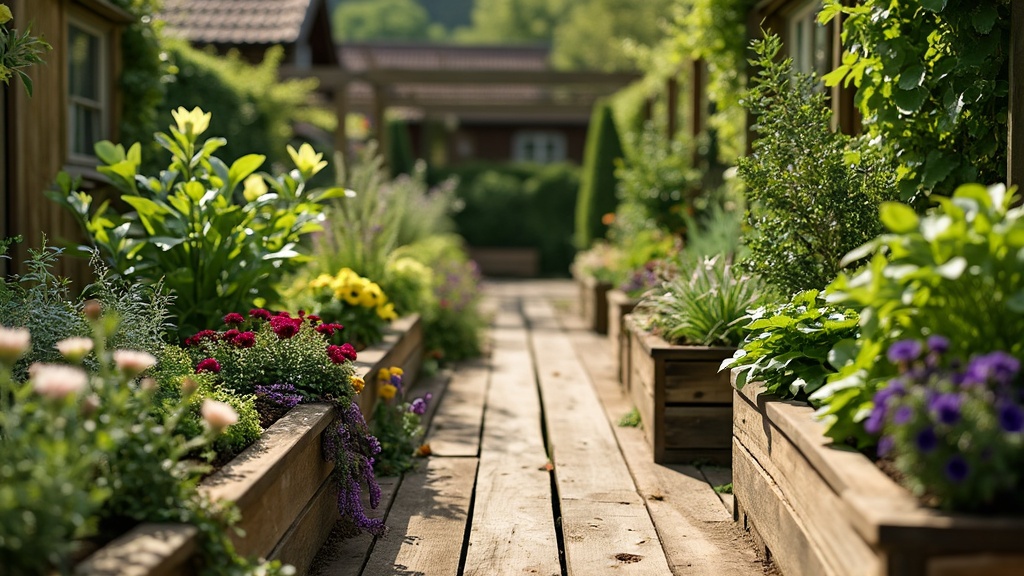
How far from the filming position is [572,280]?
15.6 metres

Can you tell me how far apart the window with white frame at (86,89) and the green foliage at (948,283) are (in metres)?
4.09

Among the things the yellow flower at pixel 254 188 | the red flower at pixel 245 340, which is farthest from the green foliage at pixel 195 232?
the red flower at pixel 245 340

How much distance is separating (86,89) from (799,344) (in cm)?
409

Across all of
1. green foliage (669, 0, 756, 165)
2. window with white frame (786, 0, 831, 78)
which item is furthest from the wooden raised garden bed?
green foliage (669, 0, 756, 165)

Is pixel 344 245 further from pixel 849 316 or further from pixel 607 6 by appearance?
pixel 607 6

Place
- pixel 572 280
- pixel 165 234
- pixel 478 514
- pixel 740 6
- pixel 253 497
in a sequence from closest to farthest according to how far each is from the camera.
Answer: pixel 253 497 → pixel 478 514 → pixel 165 234 → pixel 740 6 → pixel 572 280

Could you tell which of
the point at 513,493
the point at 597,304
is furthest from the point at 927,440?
the point at 597,304

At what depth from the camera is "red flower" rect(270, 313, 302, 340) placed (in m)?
3.11

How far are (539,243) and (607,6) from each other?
1614 cm

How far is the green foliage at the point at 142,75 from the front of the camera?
539 cm

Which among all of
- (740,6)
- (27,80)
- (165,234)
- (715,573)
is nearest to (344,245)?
(165,234)

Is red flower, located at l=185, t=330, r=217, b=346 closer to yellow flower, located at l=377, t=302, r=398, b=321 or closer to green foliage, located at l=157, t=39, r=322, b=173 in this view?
yellow flower, located at l=377, t=302, r=398, b=321

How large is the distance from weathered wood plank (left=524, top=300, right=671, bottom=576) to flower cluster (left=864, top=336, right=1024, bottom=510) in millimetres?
1049

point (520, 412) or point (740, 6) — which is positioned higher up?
point (740, 6)
